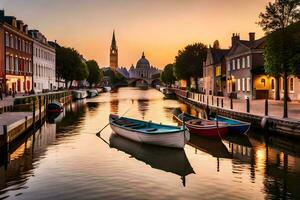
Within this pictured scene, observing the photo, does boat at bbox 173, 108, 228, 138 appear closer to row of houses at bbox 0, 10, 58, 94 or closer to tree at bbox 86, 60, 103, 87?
row of houses at bbox 0, 10, 58, 94

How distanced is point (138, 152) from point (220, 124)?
339 inches

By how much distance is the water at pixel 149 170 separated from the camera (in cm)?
1623

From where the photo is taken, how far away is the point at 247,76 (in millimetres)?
61281

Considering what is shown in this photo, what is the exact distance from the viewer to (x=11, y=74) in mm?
67000

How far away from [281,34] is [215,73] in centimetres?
5361

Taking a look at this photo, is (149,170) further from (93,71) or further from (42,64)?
(93,71)

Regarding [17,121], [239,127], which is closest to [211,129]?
[239,127]

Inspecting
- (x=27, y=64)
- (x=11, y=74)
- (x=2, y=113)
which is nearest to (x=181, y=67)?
(x=27, y=64)

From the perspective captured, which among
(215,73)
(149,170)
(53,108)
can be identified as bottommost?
(149,170)

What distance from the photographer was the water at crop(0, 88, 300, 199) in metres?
16.2

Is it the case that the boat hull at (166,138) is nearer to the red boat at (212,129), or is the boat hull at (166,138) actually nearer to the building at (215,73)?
the red boat at (212,129)

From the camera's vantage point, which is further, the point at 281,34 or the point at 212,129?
the point at 281,34

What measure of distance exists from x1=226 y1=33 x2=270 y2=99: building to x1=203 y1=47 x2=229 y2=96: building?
7701 mm

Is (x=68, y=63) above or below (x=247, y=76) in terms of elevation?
above
